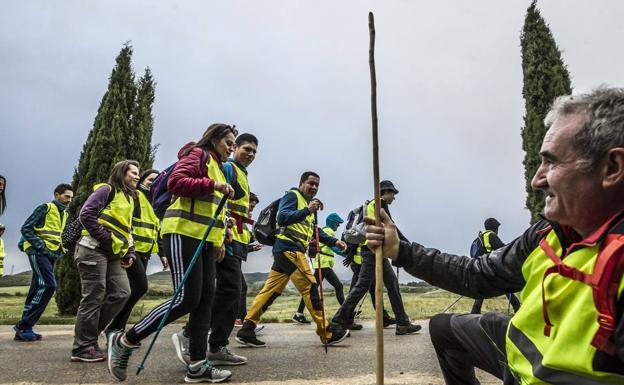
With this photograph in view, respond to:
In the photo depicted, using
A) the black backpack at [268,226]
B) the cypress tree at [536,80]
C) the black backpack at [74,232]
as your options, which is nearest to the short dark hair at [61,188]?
the black backpack at [74,232]

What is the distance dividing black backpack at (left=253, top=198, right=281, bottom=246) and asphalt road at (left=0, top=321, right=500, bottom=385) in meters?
1.23

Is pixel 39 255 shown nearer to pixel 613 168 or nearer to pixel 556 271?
pixel 556 271

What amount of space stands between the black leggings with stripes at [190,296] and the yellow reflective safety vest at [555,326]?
247 cm

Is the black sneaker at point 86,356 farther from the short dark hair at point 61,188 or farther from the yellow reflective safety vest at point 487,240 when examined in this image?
the yellow reflective safety vest at point 487,240

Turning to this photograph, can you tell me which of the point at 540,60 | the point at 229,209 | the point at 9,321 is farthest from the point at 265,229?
the point at 540,60

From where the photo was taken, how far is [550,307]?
1.71 metres

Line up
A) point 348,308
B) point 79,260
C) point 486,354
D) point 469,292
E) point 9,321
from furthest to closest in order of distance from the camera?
point 9,321
point 348,308
point 79,260
point 469,292
point 486,354

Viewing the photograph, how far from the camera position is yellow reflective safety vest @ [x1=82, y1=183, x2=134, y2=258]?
517 centimetres

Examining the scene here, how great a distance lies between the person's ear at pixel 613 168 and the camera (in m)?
1.69

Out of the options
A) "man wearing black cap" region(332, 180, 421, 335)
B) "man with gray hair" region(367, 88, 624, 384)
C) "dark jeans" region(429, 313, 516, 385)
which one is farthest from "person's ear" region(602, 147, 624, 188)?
"man wearing black cap" region(332, 180, 421, 335)

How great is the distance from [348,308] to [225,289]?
2.51 m

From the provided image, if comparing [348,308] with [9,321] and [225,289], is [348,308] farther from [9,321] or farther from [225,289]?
[9,321]

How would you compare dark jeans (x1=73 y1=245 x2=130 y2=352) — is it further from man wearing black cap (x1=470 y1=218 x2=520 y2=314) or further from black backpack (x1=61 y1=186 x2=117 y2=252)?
man wearing black cap (x1=470 y1=218 x2=520 y2=314)

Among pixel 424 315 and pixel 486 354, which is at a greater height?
pixel 486 354
